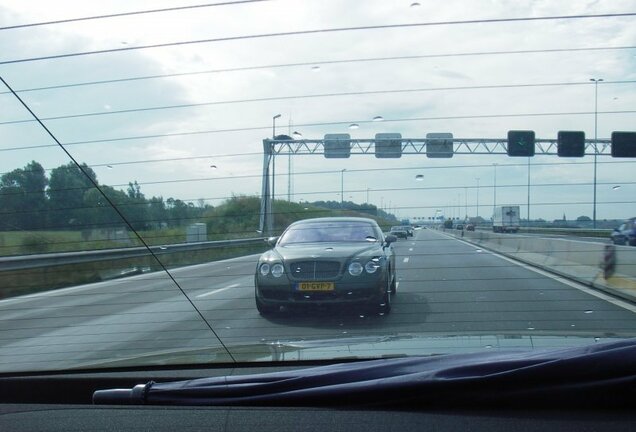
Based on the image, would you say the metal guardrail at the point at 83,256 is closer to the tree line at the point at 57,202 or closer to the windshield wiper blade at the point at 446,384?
the tree line at the point at 57,202

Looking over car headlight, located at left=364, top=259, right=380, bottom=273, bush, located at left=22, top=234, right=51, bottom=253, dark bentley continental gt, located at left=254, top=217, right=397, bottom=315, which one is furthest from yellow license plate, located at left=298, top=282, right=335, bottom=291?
bush, located at left=22, top=234, right=51, bottom=253

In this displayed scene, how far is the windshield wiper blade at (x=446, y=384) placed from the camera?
3.22 m

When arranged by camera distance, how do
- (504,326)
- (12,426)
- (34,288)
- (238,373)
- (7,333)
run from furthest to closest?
(34,288) → (7,333) → (504,326) → (238,373) → (12,426)

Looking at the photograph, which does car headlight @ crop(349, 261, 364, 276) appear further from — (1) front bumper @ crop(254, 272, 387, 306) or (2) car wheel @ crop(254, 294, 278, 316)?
(2) car wheel @ crop(254, 294, 278, 316)

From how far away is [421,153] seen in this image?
782 centimetres

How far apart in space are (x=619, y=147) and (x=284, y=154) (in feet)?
11.8

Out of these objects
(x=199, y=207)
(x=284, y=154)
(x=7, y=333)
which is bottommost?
(x=7, y=333)

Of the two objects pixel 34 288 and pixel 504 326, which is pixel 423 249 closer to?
pixel 504 326

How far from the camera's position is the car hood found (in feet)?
28.0

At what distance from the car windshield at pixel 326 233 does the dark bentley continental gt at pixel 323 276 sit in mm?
134

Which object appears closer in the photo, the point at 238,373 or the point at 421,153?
the point at 238,373

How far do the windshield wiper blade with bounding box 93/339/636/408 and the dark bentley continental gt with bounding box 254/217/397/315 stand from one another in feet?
14.7

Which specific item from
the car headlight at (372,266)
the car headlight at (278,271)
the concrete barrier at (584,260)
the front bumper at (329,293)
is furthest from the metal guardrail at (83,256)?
the concrete barrier at (584,260)

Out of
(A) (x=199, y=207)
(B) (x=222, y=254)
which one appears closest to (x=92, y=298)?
(B) (x=222, y=254)
